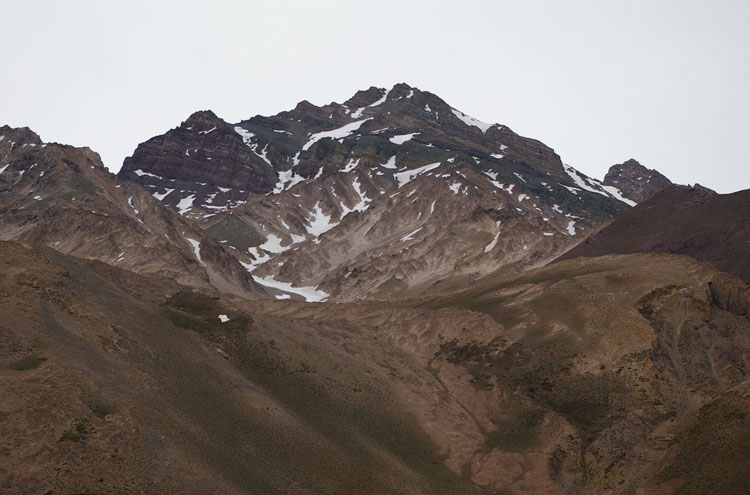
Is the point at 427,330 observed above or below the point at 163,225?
below

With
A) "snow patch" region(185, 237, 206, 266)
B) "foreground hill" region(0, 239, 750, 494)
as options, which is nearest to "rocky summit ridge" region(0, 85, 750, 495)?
"foreground hill" region(0, 239, 750, 494)

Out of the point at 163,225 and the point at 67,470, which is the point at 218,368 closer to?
the point at 67,470

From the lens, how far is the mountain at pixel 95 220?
12725 centimetres

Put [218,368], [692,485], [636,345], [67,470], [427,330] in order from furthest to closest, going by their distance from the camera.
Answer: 1. [427,330]
2. [636,345]
3. [218,368]
4. [692,485]
5. [67,470]

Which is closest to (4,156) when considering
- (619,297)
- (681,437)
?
(619,297)

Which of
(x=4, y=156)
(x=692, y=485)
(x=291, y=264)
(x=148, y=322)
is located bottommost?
(x=692, y=485)

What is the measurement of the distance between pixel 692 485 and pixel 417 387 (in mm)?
28349

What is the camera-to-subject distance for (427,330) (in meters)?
74.8

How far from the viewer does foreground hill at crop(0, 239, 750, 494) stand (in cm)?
3559

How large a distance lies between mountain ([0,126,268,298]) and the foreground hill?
49.3m

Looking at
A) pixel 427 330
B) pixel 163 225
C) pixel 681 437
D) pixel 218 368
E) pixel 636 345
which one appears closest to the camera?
pixel 681 437

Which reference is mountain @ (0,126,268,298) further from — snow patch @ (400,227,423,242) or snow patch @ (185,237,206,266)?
snow patch @ (400,227,423,242)

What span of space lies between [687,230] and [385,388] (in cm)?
6812

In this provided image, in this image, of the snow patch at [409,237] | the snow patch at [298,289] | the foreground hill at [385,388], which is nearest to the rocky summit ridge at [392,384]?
the foreground hill at [385,388]
